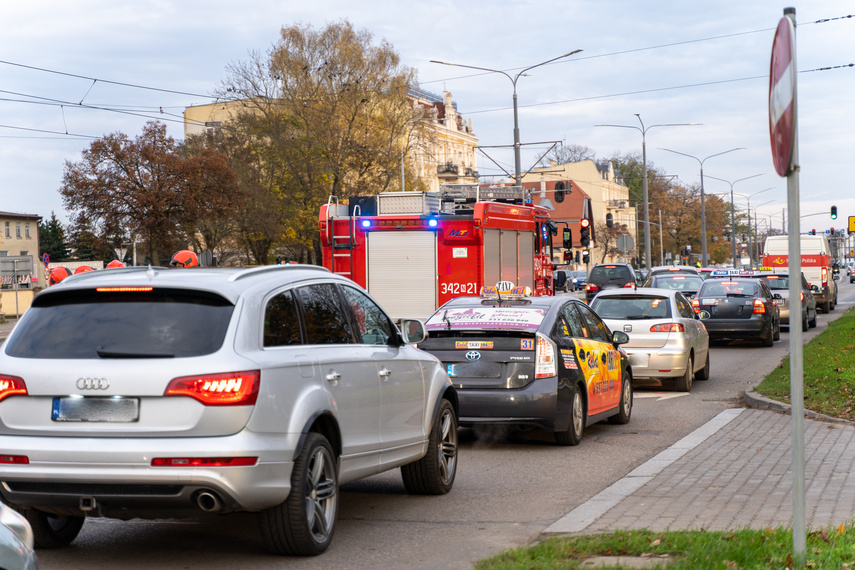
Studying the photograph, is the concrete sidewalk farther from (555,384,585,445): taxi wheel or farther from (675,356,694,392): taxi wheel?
(675,356,694,392): taxi wheel

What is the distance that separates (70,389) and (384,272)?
45.1 ft

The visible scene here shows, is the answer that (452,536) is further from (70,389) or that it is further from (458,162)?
(458,162)

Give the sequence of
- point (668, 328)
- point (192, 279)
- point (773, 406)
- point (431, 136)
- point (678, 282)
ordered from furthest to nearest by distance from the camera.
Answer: point (431, 136)
point (678, 282)
point (668, 328)
point (773, 406)
point (192, 279)

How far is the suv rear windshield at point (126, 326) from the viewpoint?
566 cm

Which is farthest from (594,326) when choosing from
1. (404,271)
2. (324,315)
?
(404,271)

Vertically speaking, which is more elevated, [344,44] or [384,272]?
[344,44]

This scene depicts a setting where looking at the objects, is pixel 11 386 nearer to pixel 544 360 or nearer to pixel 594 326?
pixel 544 360

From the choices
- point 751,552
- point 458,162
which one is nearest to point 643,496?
point 751,552

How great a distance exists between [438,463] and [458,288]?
36.3 ft

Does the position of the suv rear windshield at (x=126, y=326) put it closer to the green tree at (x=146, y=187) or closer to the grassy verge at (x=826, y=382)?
the grassy verge at (x=826, y=382)

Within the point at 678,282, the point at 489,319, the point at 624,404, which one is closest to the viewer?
the point at 489,319

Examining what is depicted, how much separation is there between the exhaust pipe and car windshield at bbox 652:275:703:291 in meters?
27.4

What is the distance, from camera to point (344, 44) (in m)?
53.5

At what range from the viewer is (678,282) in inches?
1277
